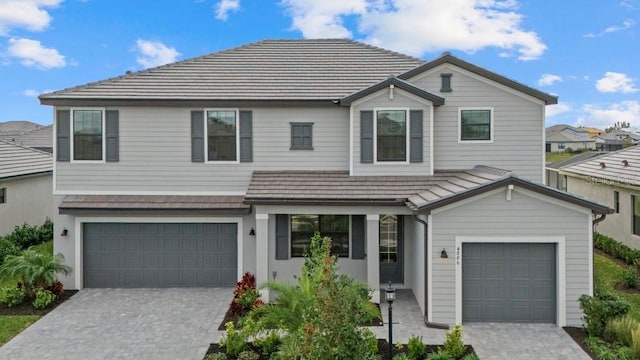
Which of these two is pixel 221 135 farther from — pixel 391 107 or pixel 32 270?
pixel 32 270

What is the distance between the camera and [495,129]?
12.8 meters

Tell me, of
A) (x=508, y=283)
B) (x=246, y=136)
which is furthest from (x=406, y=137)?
(x=508, y=283)

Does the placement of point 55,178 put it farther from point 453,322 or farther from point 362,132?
point 453,322

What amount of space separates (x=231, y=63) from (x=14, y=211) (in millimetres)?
Answer: 11168

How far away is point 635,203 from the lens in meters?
15.8

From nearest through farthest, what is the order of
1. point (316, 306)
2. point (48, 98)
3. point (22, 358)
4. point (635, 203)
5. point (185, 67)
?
point (316, 306)
point (22, 358)
point (48, 98)
point (185, 67)
point (635, 203)

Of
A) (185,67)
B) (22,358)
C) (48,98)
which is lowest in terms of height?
(22,358)

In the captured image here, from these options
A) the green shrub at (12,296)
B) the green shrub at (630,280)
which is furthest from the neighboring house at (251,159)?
the green shrub at (630,280)

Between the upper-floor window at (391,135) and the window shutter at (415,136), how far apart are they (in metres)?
0.14

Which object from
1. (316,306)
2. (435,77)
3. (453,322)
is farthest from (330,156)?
(316,306)

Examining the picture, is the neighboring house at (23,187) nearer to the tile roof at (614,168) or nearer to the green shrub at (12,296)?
the green shrub at (12,296)

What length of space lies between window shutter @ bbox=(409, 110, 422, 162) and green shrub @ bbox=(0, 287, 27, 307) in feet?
34.8

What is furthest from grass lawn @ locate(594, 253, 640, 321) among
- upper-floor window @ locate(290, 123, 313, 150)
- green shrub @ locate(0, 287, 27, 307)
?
green shrub @ locate(0, 287, 27, 307)

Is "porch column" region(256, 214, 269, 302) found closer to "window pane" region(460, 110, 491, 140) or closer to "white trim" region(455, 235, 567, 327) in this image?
"white trim" region(455, 235, 567, 327)
